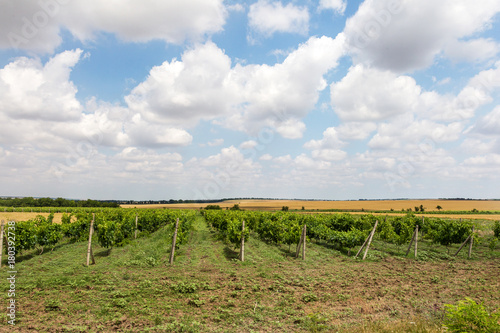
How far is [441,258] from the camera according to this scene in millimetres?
18281

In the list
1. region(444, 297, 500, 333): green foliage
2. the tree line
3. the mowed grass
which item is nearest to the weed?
the mowed grass

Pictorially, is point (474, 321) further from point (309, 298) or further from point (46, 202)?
point (46, 202)

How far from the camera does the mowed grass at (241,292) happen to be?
7719mm

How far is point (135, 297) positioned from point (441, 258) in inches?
769

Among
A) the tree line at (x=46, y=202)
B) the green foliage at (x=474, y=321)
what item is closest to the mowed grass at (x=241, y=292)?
the green foliage at (x=474, y=321)

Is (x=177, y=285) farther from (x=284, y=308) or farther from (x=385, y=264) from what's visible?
(x=385, y=264)

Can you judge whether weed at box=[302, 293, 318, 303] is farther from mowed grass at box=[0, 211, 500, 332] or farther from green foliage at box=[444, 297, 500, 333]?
green foliage at box=[444, 297, 500, 333]

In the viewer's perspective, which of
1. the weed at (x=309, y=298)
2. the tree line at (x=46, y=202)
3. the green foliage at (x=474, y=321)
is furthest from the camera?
the tree line at (x=46, y=202)

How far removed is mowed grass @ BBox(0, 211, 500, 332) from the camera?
25.3 ft

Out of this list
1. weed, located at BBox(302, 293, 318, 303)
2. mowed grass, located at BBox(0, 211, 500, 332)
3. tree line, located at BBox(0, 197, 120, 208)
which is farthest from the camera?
tree line, located at BBox(0, 197, 120, 208)

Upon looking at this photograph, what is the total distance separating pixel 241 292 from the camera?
10.3 metres

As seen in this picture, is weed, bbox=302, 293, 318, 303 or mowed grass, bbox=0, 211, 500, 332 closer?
mowed grass, bbox=0, 211, 500, 332

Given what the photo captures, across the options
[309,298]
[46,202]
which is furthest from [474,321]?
[46,202]

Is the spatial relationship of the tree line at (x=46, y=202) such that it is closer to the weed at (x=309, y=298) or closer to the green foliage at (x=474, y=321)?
the weed at (x=309, y=298)
